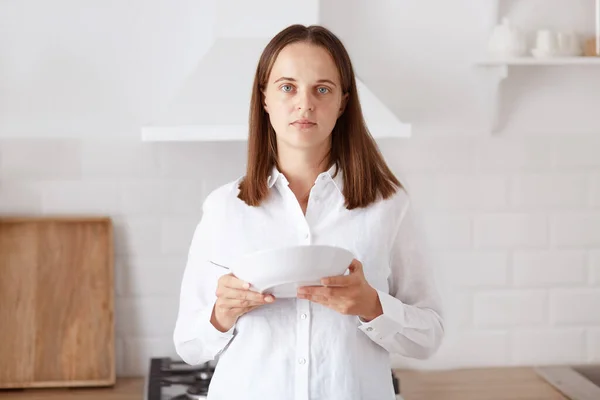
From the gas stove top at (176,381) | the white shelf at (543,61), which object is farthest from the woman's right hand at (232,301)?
the white shelf at (543,61)

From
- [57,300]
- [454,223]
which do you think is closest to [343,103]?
[454,223]

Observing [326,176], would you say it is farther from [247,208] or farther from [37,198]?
[37,198]

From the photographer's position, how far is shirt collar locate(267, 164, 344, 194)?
5.42 feet

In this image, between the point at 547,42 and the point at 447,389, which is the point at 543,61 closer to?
the point at 547,42

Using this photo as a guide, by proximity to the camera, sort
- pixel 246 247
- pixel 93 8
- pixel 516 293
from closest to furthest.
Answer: pixel 246 247 → pixel 93 8 → pixel 516 293

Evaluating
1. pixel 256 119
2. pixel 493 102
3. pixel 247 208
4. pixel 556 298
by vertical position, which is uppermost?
pixel 493 102

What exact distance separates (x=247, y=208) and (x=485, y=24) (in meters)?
1.22

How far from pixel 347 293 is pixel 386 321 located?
0.12 m

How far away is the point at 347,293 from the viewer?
1.49 metres

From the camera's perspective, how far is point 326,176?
5.42 ft

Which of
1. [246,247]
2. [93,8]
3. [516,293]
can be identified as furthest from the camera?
[516,293]

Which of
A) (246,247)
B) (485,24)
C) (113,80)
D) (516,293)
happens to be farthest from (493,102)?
(246,247)

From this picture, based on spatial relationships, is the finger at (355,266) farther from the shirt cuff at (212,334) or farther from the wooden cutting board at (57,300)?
the wooden cutting board at (57,300)

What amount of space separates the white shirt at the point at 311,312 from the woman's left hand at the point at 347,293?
0.05 meters
